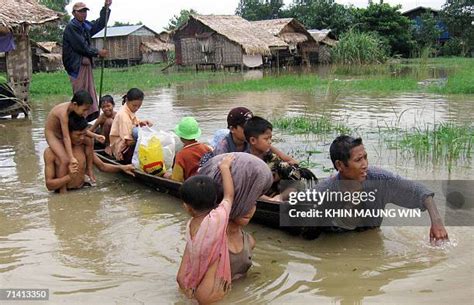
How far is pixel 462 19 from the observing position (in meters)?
33.2

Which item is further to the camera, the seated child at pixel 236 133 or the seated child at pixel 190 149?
the seated child at pixel 190 149

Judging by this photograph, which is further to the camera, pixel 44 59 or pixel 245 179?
pixel 44 59

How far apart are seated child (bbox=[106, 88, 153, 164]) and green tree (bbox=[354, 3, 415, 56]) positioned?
27191 millimetres

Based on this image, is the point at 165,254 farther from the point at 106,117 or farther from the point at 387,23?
the point at 387,23

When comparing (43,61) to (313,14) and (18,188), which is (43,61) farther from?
(18,188)

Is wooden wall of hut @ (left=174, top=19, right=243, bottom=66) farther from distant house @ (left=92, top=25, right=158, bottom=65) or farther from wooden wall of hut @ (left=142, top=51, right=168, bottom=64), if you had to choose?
wooden wall of hut @ (left=142, top=51, right=168, bottom=64)

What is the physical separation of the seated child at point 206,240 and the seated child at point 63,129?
2641 mm

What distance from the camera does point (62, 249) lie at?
13.6ft

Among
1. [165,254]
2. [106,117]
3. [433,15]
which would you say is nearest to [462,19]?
[433,15]

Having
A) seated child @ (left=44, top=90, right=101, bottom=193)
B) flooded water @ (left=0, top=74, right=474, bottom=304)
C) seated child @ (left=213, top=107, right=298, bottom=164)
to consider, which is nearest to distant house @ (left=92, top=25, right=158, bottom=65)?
flooded water @ (left=0, top=74, right=474, bottom=304)

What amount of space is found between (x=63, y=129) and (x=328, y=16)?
32.3 meters

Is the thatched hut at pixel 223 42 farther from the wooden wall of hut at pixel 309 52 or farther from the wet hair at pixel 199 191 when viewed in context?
the wet hair at pixel 199 191

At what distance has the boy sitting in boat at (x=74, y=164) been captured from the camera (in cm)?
544

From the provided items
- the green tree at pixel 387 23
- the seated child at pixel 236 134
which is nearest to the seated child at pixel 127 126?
the seated child at pixel 236 134
